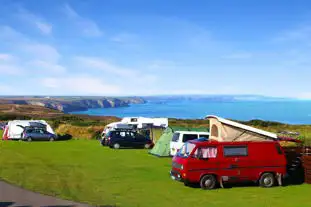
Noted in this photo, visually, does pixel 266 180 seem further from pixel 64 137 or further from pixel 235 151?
pixel 64 137

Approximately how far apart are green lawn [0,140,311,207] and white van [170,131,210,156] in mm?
1092

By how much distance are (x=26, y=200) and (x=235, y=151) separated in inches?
319

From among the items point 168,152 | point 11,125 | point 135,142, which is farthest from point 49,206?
point 11,125

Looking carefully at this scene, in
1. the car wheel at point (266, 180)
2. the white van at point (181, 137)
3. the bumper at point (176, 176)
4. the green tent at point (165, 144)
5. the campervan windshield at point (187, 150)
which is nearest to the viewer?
the bumper at point (176, 176)

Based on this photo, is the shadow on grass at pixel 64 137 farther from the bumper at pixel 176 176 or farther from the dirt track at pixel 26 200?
the dirt track at pixel 26 200

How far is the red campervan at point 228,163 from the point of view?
1625cm

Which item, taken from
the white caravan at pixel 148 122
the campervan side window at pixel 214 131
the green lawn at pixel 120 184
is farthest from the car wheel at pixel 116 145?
the campervan side window at pixel 214 131

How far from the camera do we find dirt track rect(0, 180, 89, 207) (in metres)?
12.8

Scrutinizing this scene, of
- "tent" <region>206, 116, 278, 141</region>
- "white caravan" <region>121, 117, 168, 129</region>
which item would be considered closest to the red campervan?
"tent" <region>206, 116, 278, 141</region>

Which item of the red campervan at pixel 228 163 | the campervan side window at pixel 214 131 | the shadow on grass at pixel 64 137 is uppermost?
the campervan side window at pixel 214 131

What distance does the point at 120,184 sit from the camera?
17328 millimetres

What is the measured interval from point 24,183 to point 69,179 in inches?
81.9

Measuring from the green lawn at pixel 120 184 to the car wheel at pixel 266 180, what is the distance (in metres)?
0.39

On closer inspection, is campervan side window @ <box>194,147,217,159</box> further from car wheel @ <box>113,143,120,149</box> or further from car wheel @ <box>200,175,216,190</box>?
car wheel @ <box>113,143,120,149</box>
